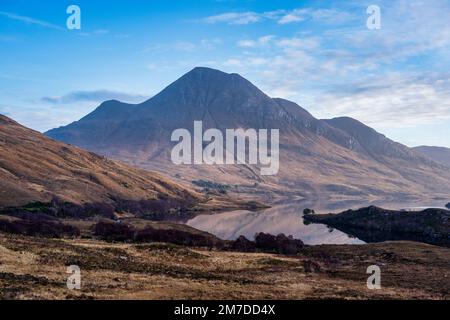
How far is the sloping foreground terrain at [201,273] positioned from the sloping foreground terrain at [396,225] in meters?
41.6

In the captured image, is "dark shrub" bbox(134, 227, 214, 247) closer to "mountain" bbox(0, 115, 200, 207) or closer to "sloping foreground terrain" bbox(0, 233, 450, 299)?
"sloping foreground terrain" bbox(0, 233, 450, 299)

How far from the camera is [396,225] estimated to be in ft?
399

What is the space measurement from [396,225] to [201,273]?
304 feet

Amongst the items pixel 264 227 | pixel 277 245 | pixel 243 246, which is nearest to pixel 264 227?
pixel 264 227

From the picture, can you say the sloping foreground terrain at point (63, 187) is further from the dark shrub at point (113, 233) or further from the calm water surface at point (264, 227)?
the dark shrub at point (113, 233)

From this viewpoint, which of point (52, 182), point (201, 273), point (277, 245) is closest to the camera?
point (201, 273)

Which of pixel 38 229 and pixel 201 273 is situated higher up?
pixel 38 229

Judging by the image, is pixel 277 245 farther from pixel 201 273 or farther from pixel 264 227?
pixel 264 227

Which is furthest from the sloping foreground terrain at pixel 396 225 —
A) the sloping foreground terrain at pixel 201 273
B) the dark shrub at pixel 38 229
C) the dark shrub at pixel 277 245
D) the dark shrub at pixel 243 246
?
the dark shrub at pixel 38 229

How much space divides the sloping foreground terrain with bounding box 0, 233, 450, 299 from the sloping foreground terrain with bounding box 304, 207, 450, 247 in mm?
41600

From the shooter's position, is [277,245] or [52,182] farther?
[52,182]

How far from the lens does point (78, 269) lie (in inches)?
1489

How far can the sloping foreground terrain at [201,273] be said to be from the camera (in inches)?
1214
